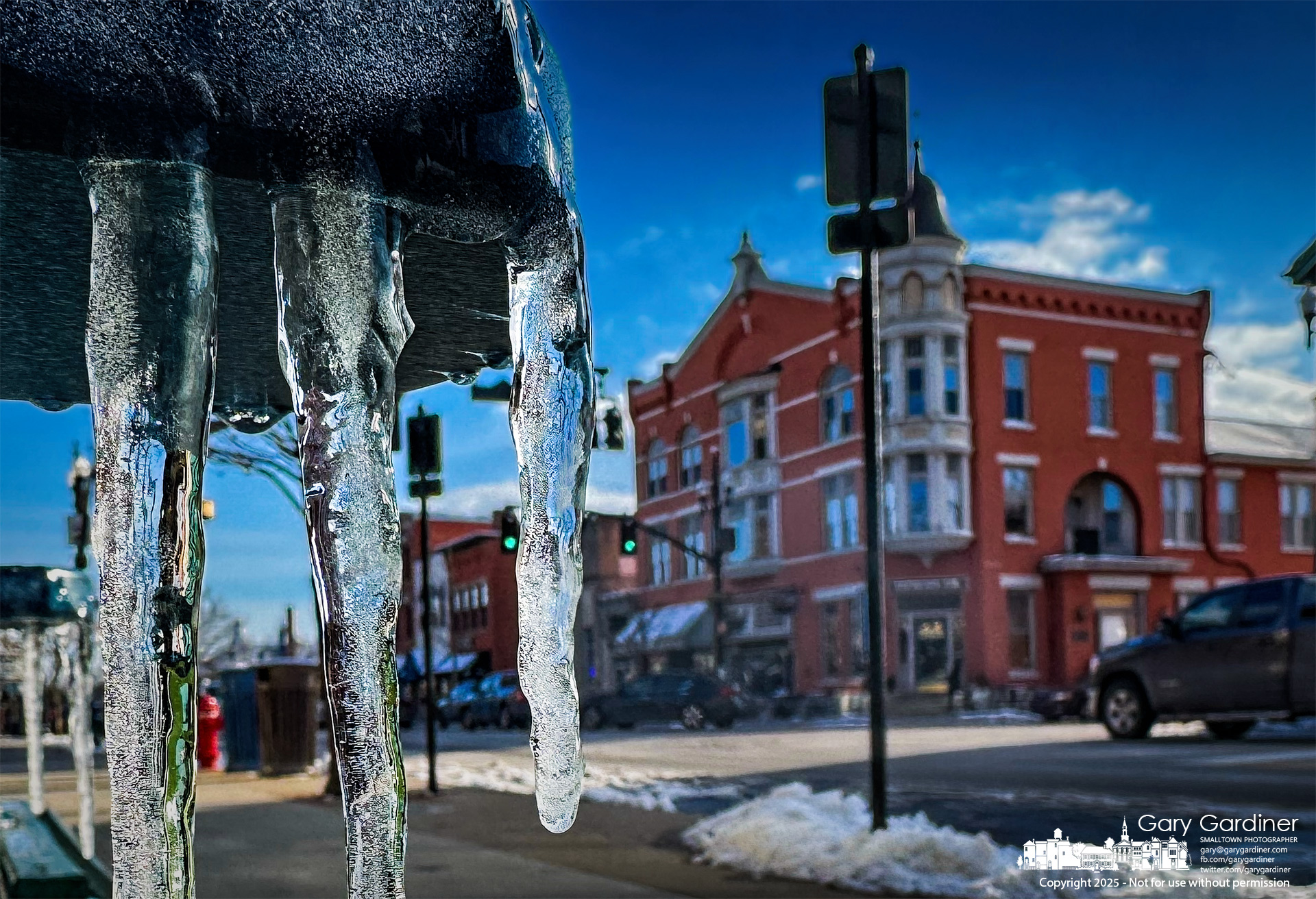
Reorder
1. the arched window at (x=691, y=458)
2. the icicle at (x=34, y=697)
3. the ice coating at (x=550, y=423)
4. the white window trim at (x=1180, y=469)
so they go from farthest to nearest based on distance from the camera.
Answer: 1. the arched window at (x=691, y=458)
2. the white window trim at (x=1180, y=469)
3. the icicle at (x=34, y=697)
4. the ice coating at (x=550, y=423)

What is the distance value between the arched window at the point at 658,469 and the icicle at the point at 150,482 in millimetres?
38303

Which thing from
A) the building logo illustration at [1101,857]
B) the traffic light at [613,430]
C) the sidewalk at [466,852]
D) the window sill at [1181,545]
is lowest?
the sidewalk at [466,852]

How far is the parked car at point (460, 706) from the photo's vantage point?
30.6 meters

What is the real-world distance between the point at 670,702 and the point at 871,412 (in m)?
20.1

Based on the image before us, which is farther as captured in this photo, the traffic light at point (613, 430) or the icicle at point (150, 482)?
the traffic light at point (613, 430)

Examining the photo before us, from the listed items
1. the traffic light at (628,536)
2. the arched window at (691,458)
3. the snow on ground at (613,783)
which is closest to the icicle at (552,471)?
the snow on ground at (613,783)

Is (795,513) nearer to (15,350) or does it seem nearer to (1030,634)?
(1030,634)

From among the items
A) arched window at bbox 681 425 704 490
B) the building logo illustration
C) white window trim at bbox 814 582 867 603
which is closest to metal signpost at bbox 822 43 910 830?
the building logo illustration

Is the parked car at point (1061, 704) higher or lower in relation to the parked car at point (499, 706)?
higher

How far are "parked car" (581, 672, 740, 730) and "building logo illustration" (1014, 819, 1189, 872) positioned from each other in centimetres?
1939

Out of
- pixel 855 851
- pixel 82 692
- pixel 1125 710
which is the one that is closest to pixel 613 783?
pixel 1125 710

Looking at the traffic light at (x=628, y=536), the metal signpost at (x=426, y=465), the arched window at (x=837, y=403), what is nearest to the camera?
the metal signpost at (x=426, y=465)

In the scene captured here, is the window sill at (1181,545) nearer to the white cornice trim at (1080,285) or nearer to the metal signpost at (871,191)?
the white cornice trim at (1080,285)

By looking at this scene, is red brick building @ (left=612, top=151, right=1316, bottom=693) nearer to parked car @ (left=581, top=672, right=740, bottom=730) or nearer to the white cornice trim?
the white cornice trim
